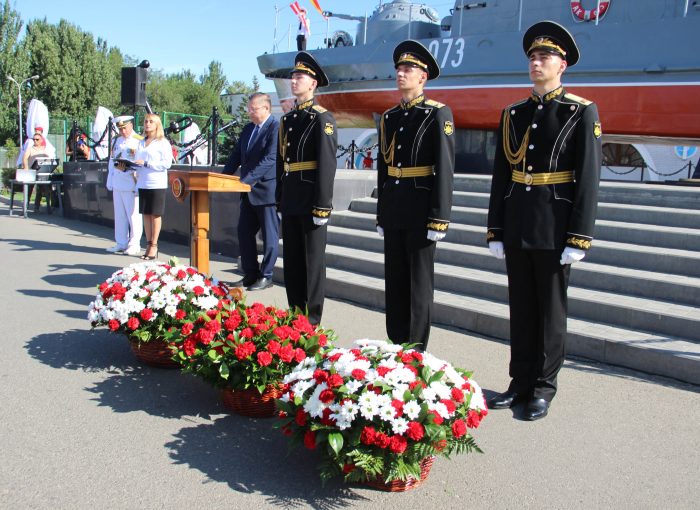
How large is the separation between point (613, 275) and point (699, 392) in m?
1.76

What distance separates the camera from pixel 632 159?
21875 millimetres

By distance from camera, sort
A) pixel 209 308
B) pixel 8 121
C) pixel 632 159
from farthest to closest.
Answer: pixel 8 121
pixel 632 159
pixel 209 308

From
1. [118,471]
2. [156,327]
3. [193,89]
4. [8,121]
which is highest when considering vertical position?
[193,89]

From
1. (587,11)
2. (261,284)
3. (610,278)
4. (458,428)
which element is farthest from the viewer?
(587,11)

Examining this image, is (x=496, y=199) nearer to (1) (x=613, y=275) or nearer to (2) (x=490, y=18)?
(1) (x=613, y=275)

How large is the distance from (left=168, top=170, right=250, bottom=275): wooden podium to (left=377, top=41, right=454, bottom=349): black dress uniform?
163 centimetres

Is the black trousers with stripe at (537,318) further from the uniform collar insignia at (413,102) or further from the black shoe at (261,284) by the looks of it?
the black shoe at (261,284)

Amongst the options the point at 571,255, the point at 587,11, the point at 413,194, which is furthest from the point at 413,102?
the point at 587,11

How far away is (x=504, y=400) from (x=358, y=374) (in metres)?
1.39

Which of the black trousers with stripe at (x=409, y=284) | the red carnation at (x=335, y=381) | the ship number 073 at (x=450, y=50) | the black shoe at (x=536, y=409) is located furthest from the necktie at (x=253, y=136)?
the ship number 073 at (x=450, y=50)

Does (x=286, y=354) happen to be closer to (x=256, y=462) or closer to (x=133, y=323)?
(x=256, y=462)

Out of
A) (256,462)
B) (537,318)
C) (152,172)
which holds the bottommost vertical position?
(256,462)

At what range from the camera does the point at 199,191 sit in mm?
5844

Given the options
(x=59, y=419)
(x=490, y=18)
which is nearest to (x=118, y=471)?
→ (x=59, y=419)
